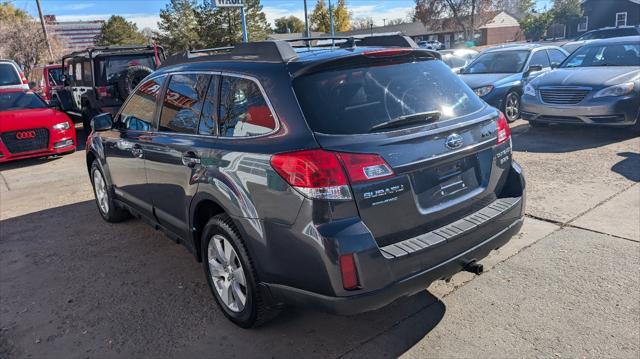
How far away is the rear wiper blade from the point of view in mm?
2688

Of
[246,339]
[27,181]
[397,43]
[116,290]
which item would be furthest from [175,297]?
[27,181]

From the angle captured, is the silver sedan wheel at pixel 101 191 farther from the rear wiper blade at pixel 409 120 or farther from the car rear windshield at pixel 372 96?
the rear wiper blade at pixel 409 120

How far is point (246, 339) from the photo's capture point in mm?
3123

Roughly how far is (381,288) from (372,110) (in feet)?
3.25

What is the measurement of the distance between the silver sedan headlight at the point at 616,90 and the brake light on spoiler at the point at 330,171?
673 centimetres

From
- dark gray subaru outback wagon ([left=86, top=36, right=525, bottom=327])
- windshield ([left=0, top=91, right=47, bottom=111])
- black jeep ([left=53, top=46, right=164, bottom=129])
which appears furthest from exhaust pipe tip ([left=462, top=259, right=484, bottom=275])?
windshield ([left=0, top=91, right=47, bottom=111])

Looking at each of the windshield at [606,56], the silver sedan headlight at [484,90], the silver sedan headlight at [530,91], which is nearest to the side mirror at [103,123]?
the silver sedan headlight at [530,91]

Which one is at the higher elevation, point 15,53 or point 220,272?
point 15,53

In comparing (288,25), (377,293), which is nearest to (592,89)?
(377,293)

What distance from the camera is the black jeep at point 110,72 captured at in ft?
34.0

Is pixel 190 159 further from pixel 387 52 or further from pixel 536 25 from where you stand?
pixel 536 25

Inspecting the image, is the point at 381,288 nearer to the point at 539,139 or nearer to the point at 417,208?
the point at 417,208

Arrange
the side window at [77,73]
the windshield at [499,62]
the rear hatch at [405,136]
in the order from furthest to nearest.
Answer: the side window at [77,73] → the windshield at [499,62] → the rear hatch at [405,136]

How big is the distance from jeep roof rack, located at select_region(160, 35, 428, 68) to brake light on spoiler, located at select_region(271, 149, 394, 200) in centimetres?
70
